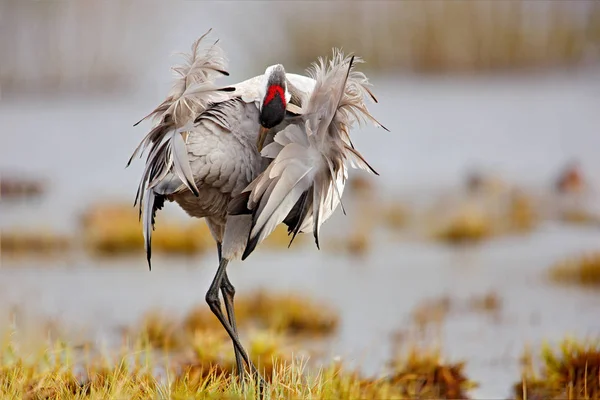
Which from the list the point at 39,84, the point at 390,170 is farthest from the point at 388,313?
the point at 39,84

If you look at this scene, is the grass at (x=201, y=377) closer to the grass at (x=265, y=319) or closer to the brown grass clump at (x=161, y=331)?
the brown grass clump at (x=161, y=331)

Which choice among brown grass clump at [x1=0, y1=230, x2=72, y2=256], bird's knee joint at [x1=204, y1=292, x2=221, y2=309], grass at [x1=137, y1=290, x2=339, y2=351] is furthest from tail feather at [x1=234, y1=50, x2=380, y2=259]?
brown grass clump at [x1=0, y1=230, x2=72, y2=256]

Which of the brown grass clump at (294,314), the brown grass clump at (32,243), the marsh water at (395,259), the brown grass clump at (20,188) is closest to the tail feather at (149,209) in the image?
the marsh water at (395,259)

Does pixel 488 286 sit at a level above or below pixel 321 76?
below

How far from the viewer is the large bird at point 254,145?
316 centimetres

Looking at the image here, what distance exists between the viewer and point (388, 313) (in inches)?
252

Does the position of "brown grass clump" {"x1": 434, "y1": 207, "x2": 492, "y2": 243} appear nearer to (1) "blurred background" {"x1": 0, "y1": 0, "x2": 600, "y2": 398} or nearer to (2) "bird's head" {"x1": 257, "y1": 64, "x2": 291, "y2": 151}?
(1) "blurred background" {"x1": 0, "y1": 0, "x2": 600, "y2": 398}

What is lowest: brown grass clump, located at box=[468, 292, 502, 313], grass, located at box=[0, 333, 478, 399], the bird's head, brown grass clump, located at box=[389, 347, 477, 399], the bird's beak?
brown grass clump, located at box=[389, 347, 477, 399]

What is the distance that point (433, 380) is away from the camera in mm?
4309

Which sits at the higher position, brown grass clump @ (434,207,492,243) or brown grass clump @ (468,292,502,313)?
brown grass clump @ (434,207,492,243)

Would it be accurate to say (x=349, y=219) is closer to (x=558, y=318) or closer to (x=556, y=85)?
(x=558, y=318)

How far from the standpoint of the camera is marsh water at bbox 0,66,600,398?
5910mm

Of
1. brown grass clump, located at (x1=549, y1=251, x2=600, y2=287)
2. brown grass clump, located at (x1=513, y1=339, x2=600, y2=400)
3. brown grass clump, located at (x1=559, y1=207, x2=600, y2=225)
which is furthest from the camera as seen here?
brown grass clump, located at (x1=559, y1=207, x2=600, y2=225)

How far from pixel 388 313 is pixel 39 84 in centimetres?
1871
